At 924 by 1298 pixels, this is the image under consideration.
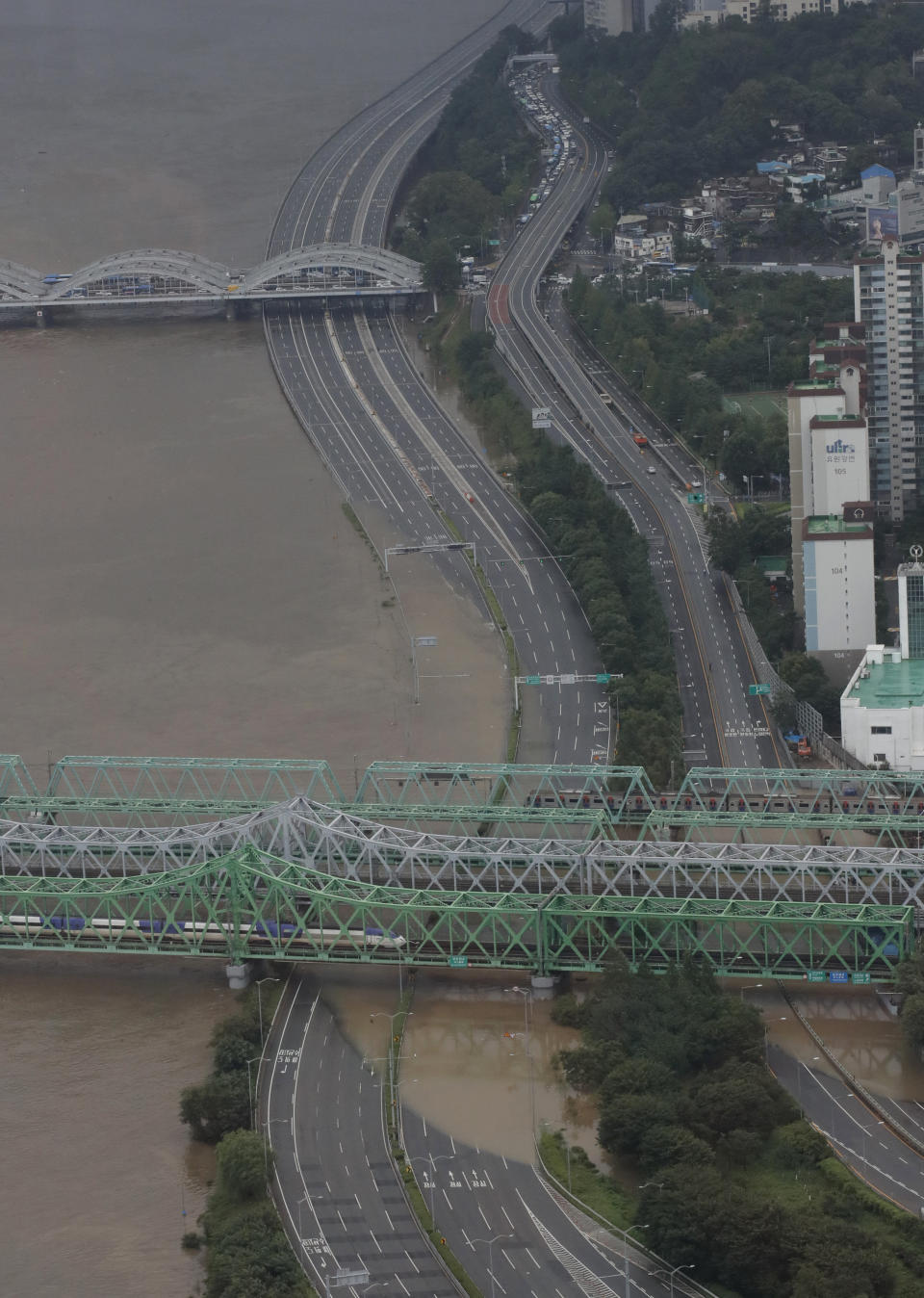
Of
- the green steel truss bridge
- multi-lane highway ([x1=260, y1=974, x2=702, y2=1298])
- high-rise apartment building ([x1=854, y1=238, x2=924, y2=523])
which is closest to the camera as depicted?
multi-lane highway ([x1=260, y1=974, x2=702, y2=1298])

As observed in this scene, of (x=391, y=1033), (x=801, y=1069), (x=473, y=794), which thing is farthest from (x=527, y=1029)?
(x=473, y=794)

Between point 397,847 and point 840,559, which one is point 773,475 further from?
point 397,847

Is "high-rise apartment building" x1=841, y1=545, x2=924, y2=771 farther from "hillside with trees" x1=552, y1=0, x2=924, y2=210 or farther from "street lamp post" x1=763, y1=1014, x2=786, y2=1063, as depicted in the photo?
"hillside with trees" x1=552, y1=0, x2=924, y2=210

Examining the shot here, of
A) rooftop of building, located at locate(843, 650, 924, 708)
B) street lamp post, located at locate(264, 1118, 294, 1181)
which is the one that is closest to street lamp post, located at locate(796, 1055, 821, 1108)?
street lamp post, located at locate(264, 1118, 294, 1181)

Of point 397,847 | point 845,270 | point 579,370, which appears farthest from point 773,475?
point 397,847

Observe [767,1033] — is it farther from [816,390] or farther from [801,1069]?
[816,390]
